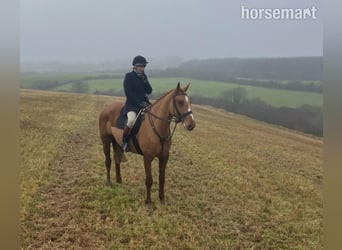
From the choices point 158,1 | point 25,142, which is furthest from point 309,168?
point 25,142

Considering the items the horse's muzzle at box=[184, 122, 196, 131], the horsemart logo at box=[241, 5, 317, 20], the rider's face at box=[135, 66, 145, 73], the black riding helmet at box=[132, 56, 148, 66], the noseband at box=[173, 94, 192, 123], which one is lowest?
the horse's muzzle at box=[184, 122, 196, 131]

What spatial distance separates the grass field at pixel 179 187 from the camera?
3.06 m

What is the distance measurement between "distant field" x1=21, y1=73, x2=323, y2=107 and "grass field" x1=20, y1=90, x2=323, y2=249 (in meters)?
0.11

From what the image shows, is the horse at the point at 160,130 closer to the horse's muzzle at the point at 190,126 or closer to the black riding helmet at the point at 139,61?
the horse's muzzle at the point at 190,126

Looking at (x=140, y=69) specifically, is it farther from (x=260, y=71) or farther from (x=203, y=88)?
(x=260, y=71)

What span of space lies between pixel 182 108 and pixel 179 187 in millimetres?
691

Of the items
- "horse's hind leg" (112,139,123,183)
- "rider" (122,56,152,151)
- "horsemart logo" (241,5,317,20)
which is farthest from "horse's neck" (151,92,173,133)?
"horsemart logo" (241,5,317,20)

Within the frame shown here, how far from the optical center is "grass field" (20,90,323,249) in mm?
3059

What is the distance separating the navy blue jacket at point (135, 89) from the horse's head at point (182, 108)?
28 centimetres

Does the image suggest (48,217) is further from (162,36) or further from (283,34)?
(283,34)

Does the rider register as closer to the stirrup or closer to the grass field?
the stirrup

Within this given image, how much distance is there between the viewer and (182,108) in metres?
3.16

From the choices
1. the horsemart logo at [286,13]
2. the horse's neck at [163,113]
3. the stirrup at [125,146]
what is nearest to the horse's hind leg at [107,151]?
the stirrup at [125,146]

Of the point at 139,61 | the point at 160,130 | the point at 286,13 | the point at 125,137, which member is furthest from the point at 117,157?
the point at 286,13
